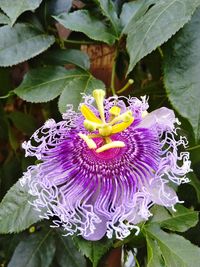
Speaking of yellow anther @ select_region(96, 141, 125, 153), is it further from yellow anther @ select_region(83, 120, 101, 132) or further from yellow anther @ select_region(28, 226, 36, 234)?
yellow anther @ select_region(28, 226, 36, 234)

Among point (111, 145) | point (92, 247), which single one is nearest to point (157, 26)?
point (111, 145)

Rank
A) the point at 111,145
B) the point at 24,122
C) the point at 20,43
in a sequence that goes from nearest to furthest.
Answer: the point at 111,145
the point at 20,43
the point at 24,122

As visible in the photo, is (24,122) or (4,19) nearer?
(4,19)

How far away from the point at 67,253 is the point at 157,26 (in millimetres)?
370

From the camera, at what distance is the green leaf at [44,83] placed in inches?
30.1

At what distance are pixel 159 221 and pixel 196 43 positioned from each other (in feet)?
0.76

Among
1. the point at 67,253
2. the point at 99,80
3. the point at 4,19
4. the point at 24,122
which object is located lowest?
the point at 67,253

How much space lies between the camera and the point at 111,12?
797 mm

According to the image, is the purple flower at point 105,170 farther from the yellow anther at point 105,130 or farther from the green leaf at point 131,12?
the green leaf at point 131,12

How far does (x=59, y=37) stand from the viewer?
2.99 feet

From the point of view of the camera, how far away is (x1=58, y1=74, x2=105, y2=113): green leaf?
74cm

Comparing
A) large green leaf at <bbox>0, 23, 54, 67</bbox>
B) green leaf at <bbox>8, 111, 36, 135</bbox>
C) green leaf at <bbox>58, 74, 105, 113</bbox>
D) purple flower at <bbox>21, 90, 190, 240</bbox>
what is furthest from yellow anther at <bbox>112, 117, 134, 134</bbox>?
green leaf at <bbox>8, 111, 36, 135</bbox>

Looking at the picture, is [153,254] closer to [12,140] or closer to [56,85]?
[56,85]

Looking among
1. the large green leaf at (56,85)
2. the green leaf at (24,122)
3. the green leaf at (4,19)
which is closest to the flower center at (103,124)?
the large green leaf at (56,85)
